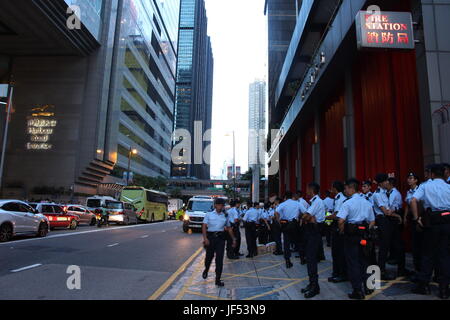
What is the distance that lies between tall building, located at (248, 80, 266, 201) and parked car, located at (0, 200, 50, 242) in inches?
1077

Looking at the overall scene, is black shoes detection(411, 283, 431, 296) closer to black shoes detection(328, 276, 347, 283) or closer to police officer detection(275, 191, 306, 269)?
black shoes detection(328, 276, 347, 283)

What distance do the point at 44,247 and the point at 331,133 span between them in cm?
1473

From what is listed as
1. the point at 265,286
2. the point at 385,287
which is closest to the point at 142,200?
the point at 265,286

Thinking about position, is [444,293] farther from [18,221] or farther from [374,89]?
[18,221]

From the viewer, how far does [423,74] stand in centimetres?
845

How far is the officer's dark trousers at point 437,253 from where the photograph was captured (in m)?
4.75

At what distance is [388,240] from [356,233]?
215 centimetres

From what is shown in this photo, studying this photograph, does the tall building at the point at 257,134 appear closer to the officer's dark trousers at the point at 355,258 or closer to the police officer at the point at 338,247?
the police officer at the point at 338,247

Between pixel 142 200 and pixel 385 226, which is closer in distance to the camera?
pixel 385 226

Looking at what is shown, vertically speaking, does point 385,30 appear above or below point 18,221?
above

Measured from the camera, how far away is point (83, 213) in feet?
81.3

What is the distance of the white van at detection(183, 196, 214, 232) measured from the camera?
63.9 feet

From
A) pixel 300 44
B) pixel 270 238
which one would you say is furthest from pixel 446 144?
pixel 300 44

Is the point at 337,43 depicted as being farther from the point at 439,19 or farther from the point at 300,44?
the point at 300,44
